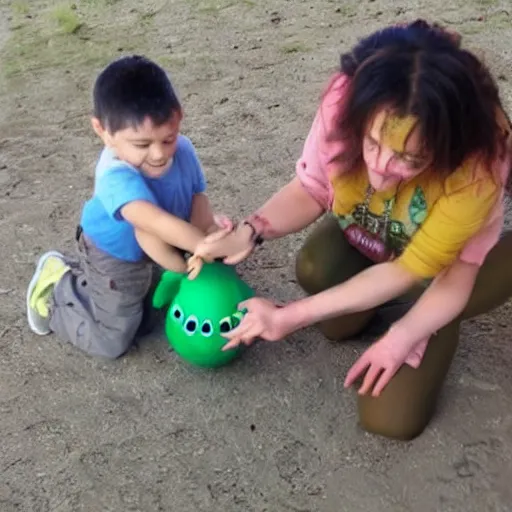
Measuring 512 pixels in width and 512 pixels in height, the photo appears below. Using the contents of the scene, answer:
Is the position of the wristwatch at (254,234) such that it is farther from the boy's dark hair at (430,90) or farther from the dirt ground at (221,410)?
the boy's dark hair at (430,90)

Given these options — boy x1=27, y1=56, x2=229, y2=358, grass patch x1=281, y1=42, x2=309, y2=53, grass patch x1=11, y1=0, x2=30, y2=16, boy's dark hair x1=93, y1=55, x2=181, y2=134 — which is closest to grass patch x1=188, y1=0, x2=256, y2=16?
grass patch x1=281, y1=42, x2=309, y2=53

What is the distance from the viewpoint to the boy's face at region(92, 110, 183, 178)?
74.9 inches

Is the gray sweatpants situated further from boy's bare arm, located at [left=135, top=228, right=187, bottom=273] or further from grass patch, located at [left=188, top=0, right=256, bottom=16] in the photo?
grass patch, located at [left=188, top=0, right=256, bottom=16]

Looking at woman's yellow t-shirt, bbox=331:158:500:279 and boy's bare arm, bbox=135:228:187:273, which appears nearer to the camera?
woman's yellow t-shirt, bbox=331:158:500:279

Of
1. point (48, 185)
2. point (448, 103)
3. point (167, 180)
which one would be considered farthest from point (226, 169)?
point (448, 103)

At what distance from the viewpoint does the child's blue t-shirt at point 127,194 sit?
195 cm

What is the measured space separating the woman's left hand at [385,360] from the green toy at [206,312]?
0.32 meters

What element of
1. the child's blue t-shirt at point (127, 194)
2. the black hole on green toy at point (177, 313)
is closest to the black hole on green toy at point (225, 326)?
the black hole on green toy at point (177, 313)

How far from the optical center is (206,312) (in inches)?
79.6

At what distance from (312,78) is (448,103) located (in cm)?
216

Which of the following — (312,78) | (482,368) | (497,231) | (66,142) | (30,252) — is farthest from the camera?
(312,78)

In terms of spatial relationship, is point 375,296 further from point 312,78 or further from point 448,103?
point 312,78

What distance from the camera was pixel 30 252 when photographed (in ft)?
8.68

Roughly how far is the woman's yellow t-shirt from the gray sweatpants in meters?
0.60
